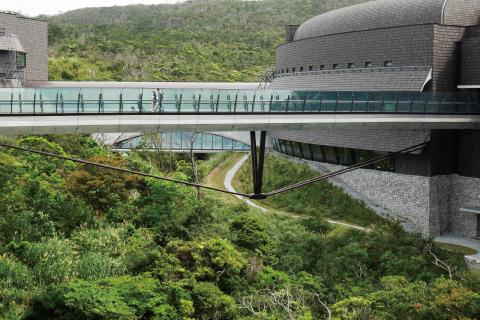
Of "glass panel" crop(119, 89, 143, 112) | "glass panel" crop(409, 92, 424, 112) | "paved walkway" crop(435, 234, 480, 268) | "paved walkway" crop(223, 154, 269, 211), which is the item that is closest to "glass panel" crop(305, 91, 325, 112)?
"glass panel" crop(409, 92, 424, 112)

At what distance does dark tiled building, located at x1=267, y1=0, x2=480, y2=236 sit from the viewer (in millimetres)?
30469

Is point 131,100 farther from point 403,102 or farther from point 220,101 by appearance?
point 403,102

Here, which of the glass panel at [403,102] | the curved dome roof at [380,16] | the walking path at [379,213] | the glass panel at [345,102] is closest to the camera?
the glass panel at [345,102]

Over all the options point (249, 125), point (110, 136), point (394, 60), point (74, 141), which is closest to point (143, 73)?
point (110, 136)

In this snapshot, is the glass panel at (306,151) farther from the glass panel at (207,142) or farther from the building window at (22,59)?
the building window at (22,59)

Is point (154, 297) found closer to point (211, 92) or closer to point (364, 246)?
point (211, 92)

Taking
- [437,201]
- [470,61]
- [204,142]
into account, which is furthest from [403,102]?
[204,142]

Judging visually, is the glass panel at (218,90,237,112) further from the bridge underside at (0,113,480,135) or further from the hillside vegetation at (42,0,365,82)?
the hillside vegetation at (42,0,365,82)

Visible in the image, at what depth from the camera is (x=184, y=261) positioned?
81.6 feet

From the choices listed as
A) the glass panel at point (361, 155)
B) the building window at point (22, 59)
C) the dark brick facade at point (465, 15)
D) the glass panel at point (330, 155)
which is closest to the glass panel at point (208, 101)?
the glass panel at point (361, 155)

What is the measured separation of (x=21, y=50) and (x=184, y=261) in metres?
29.9

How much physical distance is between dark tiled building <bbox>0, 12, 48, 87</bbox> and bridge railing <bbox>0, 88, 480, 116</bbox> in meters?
24.9

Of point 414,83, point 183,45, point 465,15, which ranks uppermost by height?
point 183,45

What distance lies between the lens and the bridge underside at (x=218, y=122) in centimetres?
1984
